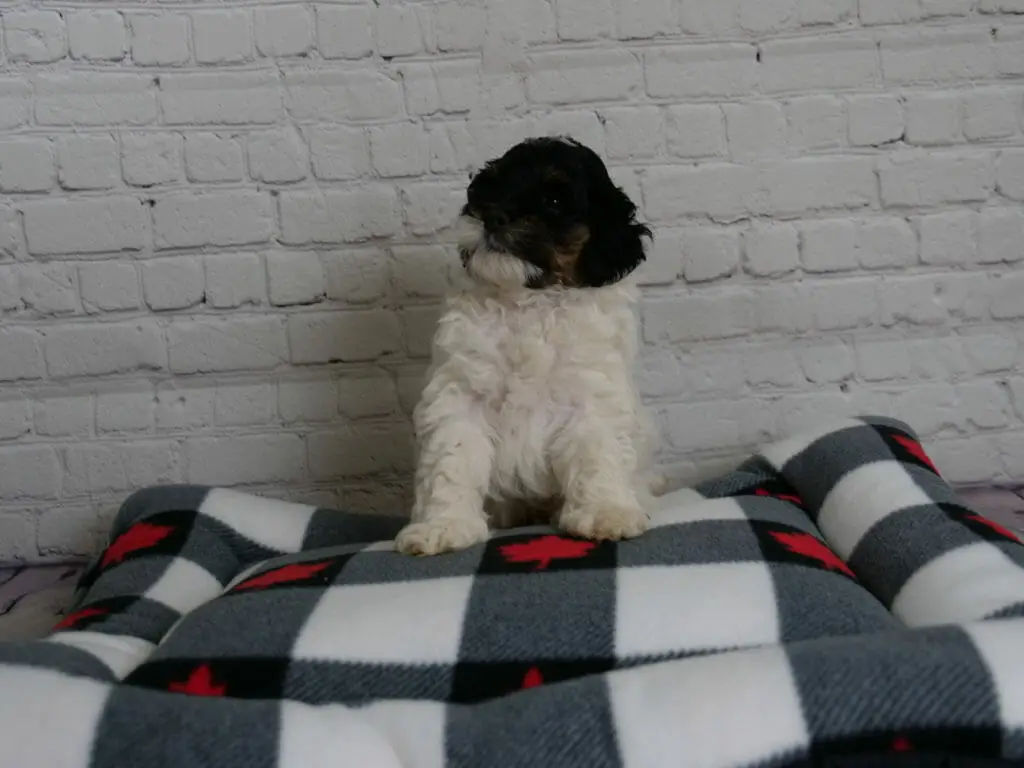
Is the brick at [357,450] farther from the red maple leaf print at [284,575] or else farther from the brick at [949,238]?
the brick at [949,238]

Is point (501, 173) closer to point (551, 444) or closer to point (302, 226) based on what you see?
point (551, 444)

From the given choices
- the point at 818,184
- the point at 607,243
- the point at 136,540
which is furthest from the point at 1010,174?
the point at 136,540

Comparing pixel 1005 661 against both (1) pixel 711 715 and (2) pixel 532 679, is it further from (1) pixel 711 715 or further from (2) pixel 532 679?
(2) pixel 532 679

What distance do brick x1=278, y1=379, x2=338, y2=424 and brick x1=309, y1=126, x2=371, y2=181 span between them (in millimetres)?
491

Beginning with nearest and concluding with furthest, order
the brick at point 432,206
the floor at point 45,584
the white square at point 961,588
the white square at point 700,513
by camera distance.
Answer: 1. the white square at point 961,588
2. the white square at point 700,513
3. the floor at point 45,584
4. the brick at point 432,206

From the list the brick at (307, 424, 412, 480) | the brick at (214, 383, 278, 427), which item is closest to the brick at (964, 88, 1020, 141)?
the brick at (307, 424, 412, 480)

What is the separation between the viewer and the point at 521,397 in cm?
169

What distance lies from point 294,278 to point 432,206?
0.37 meters

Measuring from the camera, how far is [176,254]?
2158mm

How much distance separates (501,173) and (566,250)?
0.60 feet

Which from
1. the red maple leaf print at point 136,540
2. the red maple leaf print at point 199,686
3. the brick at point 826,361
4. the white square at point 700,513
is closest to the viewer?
the red maple leaf print at point 199,686

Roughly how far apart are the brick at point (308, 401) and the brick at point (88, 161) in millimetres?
624

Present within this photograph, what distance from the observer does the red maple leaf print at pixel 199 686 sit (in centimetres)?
118

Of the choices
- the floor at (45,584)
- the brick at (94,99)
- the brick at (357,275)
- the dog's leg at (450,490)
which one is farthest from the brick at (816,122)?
the brick at (94,99)
